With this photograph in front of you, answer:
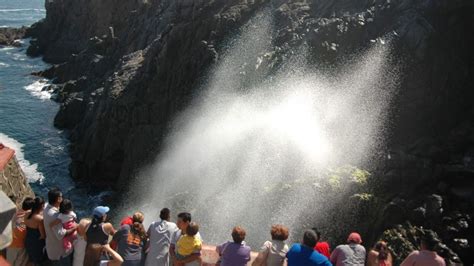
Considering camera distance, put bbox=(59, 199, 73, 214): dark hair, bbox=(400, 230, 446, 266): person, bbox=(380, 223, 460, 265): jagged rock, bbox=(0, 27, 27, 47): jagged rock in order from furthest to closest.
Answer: bbox=(0, 27, 27, 47): jagged rock < bbox=(380, 223, 460, 265): jagged rock < bbox=(59, 199, 73, 214): dark hair < bbox=(400, 230, 446, 266): person

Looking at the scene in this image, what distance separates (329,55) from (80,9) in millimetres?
73893

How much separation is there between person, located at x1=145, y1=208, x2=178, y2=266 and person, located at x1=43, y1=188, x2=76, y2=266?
1935mm

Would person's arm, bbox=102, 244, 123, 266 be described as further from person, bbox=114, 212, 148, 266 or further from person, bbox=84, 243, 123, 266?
person, bbox=114, 212, 148, 266

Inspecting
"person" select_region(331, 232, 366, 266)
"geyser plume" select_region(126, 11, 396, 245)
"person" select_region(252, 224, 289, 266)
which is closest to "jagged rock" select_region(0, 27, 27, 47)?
"geyser plume" select_region(126, 11, 396, 245)

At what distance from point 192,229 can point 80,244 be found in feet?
9.02

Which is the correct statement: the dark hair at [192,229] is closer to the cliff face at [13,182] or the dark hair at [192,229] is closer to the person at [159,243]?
the person at [159,243]

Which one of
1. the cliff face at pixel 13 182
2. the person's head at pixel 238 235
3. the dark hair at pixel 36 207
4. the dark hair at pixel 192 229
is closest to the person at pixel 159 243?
the dark hair at pixel 192 229

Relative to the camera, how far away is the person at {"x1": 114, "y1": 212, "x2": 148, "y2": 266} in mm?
12008

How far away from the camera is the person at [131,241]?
39.4ft

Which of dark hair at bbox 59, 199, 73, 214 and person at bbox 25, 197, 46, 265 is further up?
dark hair at bbox 59, 199, 73, 214

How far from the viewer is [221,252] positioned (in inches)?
475

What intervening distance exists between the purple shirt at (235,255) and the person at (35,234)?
440 centimetres

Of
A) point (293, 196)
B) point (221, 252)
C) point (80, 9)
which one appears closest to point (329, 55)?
point (293, 196)

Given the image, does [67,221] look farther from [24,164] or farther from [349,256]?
[24,164]
